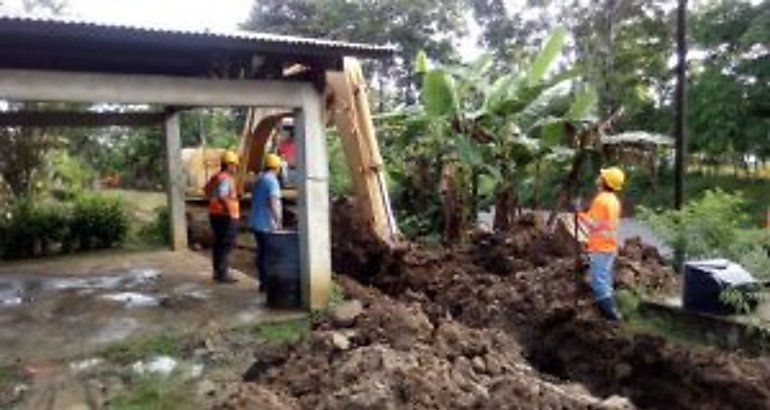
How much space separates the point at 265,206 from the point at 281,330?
192 cm

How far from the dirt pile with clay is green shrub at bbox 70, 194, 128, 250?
452 centimetres

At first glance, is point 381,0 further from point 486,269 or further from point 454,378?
point 454,378

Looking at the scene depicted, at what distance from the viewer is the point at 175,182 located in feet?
42.6

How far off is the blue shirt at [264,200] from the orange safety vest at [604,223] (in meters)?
3.70

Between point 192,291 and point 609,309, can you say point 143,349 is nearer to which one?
point 192,291

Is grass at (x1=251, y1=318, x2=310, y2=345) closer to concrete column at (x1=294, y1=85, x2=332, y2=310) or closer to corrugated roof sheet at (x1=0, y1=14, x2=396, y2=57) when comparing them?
concrete column at (x1=294, y1=85, x2=332, y2=310)

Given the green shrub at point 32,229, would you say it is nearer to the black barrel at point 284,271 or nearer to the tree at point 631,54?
the black barrel at point 284,271

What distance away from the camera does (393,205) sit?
1407cm

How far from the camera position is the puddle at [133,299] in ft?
29.8

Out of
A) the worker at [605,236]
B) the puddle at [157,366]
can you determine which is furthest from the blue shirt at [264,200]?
the worker at [605,236]

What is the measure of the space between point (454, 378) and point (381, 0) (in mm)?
24007

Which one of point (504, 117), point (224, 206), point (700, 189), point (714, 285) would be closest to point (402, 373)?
point (714, 285)

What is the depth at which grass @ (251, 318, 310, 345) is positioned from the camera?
784 cm

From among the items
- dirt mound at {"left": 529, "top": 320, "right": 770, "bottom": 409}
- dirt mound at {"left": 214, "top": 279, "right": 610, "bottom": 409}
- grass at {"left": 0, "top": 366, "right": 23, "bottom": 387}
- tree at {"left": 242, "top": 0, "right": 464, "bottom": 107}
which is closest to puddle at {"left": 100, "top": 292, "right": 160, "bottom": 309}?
grass at {"left": 0, "top": 366, "right": 23, "bottom": 387}
